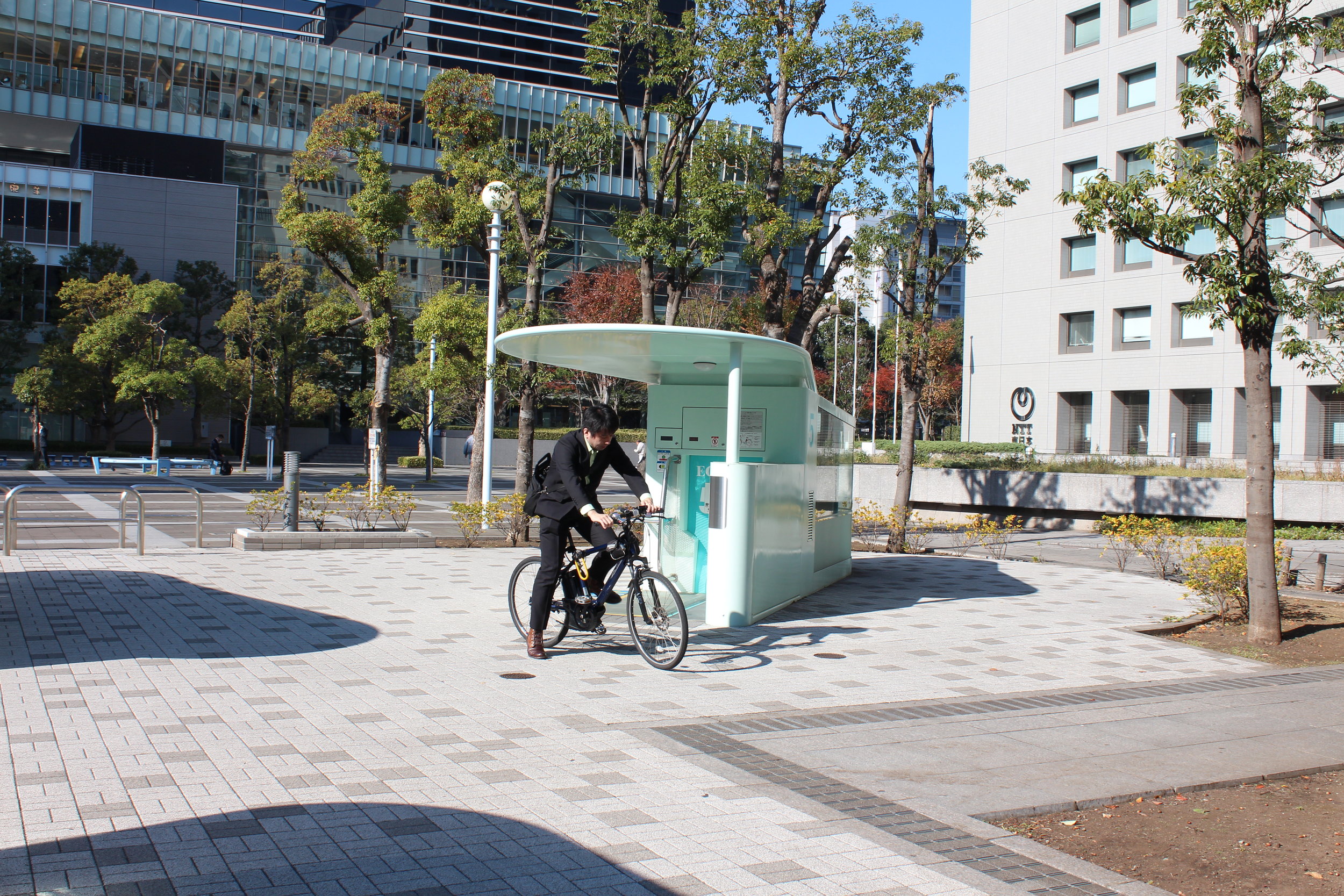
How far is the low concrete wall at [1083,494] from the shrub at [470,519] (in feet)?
35.9

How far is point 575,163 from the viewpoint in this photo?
1697 centimetres

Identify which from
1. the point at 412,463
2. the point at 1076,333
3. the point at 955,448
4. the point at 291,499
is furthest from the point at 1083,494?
the point at 412,463

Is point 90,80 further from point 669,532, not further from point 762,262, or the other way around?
point 669,532

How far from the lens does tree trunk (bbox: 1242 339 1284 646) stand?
345 inches

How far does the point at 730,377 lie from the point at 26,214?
166 ft

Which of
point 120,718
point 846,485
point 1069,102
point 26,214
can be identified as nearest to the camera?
point 120,718

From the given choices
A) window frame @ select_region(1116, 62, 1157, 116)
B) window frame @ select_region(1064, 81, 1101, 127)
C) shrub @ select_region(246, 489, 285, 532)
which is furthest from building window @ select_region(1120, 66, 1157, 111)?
shrub @ select_region(246, 489, 285, 532)

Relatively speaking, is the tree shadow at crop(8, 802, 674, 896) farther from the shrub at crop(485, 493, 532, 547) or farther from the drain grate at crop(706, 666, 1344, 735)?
the shrub at crop(485, 493, 532, 547)

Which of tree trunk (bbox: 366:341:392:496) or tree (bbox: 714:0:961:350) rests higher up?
tree (bbox: 714:0:961:350)

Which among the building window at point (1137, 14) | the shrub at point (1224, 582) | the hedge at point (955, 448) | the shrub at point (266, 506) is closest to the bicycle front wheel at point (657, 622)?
the shrub at point (1224, 582)

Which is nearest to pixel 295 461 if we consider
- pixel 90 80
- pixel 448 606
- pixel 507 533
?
pixel 507 533

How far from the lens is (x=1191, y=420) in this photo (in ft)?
113

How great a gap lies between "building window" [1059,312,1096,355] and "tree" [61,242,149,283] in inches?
1555

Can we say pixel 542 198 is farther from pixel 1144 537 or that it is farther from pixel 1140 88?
pixel 1140 88
